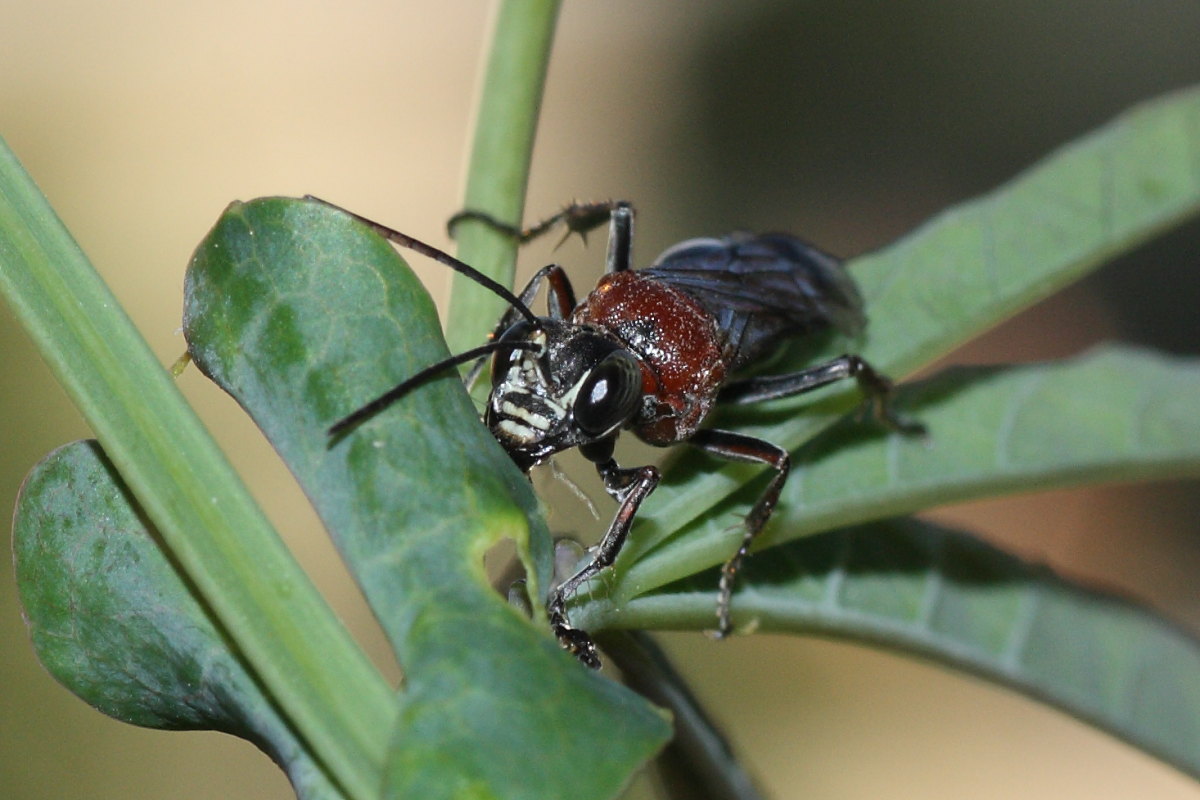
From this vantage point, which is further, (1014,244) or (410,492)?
(1014,244)

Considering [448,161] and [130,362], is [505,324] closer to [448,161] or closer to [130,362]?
[130,362]

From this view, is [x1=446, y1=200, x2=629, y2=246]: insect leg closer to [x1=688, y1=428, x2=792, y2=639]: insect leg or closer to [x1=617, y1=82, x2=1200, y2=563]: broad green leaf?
[x1=688, y1=428, x2=792, y2=639]: insect leg

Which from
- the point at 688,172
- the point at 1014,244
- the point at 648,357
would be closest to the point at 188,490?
the point at 1014,244

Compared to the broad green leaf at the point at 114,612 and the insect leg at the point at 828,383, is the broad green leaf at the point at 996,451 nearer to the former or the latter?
the insect leg at the point at 828,383

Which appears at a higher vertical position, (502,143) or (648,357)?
(502,143)

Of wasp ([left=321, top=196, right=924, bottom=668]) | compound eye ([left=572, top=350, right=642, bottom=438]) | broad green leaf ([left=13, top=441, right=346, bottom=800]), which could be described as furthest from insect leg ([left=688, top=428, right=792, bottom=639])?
broad green leaf ([left=13, top=441, right=346, bottom=800])

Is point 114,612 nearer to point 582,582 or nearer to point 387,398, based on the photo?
point 387,398
